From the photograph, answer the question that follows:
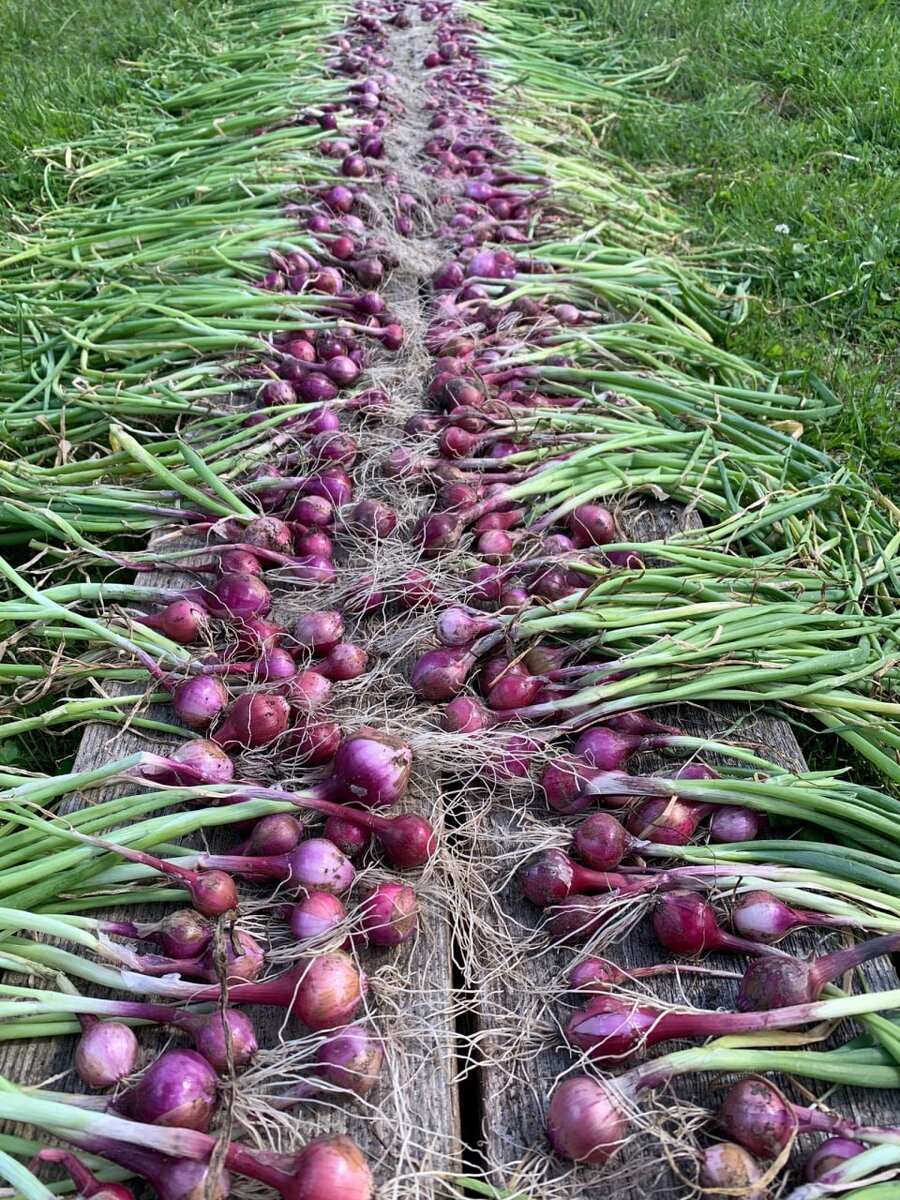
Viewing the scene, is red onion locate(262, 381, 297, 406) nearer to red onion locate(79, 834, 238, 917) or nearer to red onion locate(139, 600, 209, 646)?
red onion locate(139, 600, 209, 646)

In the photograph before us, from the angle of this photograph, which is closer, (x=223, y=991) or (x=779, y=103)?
(x=223, y=991)

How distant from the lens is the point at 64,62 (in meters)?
4.66

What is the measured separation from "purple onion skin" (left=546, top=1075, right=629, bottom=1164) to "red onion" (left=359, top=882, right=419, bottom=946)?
1.05 feet

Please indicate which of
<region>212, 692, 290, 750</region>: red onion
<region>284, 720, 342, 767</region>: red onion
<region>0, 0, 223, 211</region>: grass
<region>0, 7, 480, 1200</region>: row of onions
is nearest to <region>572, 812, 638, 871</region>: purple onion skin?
<region>0, 7, 480, 1200</region>: row of onions

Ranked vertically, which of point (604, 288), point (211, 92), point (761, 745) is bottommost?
point (761, 745)

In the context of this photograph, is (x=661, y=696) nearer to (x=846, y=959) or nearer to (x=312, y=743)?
(x=846, y=959)

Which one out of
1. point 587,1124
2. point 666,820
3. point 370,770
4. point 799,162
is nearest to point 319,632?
point 370,770

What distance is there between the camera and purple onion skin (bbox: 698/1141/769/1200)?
3.30 ft

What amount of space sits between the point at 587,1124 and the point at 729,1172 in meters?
0.17

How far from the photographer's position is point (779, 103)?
4504 mm

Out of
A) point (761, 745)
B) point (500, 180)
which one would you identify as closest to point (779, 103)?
point (500, 180)

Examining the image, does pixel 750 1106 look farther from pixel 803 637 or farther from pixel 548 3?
pixel 548 3

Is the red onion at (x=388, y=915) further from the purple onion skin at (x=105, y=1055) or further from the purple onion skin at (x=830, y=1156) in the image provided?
the purple onion skin at (x=830, y=1156)

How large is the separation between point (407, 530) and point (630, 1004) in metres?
1.17
